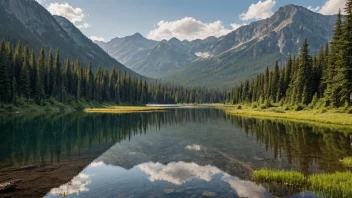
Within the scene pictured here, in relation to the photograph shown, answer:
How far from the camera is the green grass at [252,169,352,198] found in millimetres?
14383

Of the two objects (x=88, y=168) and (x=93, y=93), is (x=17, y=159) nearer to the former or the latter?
(x=88, y=168)

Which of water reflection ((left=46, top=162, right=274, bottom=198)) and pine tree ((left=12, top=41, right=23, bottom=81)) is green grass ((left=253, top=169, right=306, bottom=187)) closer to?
water reflection ((left=46, top=162, right=274, bottom=198))

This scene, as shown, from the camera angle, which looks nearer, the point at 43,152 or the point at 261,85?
the point at 43,152

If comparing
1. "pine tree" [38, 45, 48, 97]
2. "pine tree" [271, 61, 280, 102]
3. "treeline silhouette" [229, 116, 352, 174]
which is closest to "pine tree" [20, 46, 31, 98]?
"pine tree" [38, 45, 48, 97]

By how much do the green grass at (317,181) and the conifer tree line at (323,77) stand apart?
49.7 metres

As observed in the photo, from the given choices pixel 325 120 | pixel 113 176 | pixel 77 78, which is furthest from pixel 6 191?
pixel 77 78

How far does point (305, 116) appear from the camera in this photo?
6650 centimetres

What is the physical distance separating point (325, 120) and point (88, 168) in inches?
2110

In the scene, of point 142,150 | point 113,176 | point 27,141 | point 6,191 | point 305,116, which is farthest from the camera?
point 305,116

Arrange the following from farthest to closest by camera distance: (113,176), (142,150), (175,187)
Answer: (142,150) < (113,176) < (175,187)

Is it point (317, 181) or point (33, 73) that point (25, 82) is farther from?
point (317, 181)

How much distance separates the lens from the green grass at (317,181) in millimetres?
14383

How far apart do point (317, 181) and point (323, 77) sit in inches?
2630

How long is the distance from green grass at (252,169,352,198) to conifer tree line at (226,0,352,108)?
49.7m
